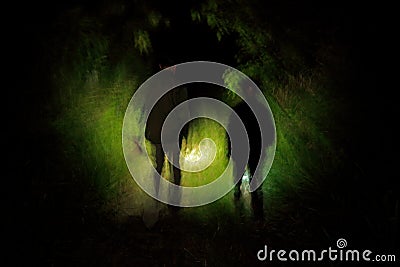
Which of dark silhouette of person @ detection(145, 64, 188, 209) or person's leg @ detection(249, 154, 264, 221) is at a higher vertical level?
dark silhouette of person @ detection(145, 64, 188, 209)

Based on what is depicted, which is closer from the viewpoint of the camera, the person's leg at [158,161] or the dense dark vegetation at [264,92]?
the dense dark vegetation at [264,92]

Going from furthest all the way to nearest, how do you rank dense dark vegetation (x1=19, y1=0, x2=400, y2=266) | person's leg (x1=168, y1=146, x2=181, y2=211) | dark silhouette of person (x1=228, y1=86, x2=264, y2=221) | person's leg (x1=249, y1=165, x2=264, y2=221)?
person's leg (x1=168, y1=146, x2=181, y2=211), person's leg (x1=249, y1=165, x2=264, y2=221), dark silhouette of person (x1=228, y1=86, x2=264, y2=221), dense dark vegetation (x1=19, y1=0, x2=400, y2=266)

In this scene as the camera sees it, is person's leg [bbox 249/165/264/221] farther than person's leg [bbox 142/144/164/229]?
No

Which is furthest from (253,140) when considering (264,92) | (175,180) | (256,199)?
(175,180)

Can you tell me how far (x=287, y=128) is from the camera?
4.02 meters

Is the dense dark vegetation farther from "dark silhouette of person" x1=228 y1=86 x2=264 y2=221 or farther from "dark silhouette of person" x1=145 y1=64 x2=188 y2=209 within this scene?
"dark silhouette of person" x1=145 y1=64 x2=188 y2=209

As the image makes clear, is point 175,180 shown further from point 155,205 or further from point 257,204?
point 257,204

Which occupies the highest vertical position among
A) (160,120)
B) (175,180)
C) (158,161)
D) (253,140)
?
(160,120)

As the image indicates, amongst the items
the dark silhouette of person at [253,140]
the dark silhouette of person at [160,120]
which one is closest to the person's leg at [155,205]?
the dark silhouette of person at [160,120]

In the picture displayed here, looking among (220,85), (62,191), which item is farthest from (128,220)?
(220,85)

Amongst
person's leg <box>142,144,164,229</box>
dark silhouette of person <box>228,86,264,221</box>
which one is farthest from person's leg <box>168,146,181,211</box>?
dark silhouette of person <box>228,86,264,221</box>

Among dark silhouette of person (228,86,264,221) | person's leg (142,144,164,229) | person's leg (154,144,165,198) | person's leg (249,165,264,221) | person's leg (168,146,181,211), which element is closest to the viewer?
dark silhouette of person (228,86,264,221)

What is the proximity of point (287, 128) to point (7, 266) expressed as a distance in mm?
2486

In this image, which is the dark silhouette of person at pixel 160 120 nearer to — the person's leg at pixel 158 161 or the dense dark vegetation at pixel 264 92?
the person's leg at pixel 158 161
